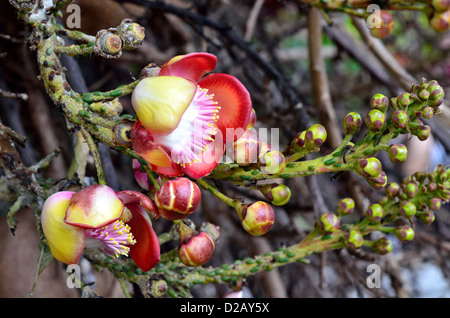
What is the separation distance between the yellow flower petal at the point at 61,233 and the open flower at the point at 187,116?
0.13 metres

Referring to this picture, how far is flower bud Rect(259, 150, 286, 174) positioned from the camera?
61 centimetres

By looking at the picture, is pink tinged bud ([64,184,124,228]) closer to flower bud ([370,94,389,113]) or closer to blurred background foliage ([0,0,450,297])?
blurred background foliage ([0,0,450,297])

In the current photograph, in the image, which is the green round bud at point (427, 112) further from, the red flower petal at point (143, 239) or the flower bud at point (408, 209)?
the red flower petal at point (143, 239)

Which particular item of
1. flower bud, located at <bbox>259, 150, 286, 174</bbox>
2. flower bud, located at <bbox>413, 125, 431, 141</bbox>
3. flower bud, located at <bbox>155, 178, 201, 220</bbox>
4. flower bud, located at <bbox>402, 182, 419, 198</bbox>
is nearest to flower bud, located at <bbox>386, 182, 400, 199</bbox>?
flower bud, located at <bbox>402, 182, 419, 198</bbox>

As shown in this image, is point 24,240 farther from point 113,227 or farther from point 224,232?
point 224,232

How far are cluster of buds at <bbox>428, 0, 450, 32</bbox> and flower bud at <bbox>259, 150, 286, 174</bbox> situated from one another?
1.83 feet

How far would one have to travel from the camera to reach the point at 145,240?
658 millimetres

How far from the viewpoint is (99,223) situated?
561 millimetres

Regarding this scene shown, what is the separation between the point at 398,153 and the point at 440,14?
47cm

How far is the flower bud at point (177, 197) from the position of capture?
1.90 ft

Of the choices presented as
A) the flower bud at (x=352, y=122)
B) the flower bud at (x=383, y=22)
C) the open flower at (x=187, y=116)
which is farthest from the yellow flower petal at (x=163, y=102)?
the flower bud at (x=383, y=22)

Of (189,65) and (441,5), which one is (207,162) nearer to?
(189,65)

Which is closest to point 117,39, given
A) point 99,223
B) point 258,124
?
point 99,223
